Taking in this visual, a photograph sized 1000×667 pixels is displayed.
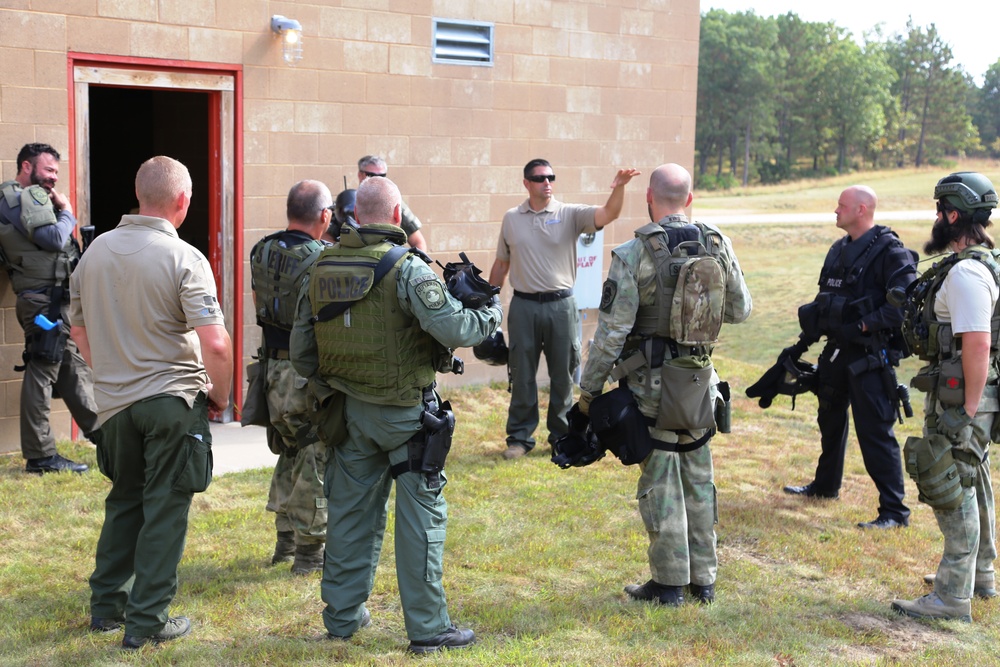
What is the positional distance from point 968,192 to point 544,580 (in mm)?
2802

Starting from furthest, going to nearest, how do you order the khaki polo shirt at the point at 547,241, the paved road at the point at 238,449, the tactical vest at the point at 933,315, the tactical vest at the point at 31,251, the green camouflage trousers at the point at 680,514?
the khaki polo shirt at the point at 547,241 → the paved road at the point at 238,449 → the tactical vest at the point at 31,251 → the green camouflage trousers at the point at 680,514 → the tactical vest at the point at 933,315

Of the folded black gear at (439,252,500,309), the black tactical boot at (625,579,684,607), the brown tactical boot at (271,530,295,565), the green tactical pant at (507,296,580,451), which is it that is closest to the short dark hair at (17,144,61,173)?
the brown tactical boot at (271,530,295,565)

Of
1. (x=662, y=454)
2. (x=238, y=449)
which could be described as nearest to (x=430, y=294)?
(x=662, y=454)

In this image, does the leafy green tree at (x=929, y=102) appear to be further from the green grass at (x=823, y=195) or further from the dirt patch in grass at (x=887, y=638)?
the dirt patch in grass at (x=887, y=638)

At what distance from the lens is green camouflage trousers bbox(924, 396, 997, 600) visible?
4867 millimetres

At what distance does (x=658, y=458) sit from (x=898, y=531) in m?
2.23

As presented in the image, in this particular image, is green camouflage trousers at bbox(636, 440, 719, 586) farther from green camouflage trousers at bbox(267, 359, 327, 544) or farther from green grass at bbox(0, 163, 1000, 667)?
green camouflage trousers at bbox(267, 359, 327, 544)

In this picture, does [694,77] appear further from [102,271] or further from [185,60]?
[102,271]

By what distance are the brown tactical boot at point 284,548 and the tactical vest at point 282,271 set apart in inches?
44.4

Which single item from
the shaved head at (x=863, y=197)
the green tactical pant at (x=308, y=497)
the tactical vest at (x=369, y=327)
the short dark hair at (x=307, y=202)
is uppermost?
the shaved head at (x=863, y=197)

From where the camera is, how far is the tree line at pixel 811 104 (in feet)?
248

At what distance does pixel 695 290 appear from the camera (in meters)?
4.80

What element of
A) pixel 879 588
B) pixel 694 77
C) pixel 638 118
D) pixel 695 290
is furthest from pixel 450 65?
pixel 879 588

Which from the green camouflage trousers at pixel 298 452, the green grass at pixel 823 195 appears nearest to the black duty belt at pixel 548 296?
the green camouflage trousers at pixel 298 452
